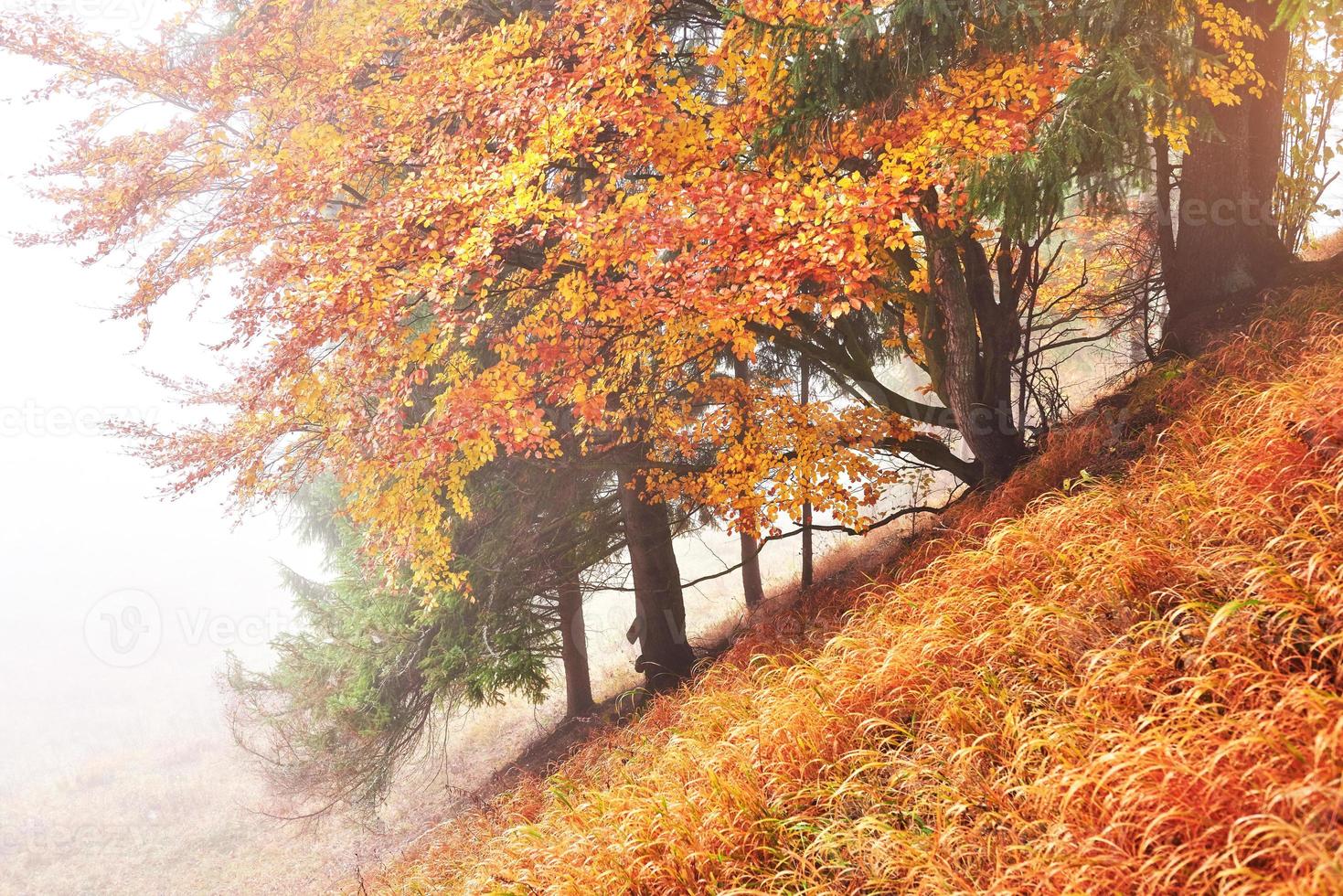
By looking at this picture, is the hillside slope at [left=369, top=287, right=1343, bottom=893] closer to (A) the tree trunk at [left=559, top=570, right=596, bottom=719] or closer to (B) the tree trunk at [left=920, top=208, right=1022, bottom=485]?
(B) the tree trunk at [left=920, top=208, right=1022, bottom=485]

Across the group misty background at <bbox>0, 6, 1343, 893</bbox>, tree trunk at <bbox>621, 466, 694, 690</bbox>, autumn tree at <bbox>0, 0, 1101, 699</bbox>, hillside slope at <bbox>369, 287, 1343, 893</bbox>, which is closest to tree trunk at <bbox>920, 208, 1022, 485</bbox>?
autumn tree at <bbox>0, 0, 1101, 699</bbox>

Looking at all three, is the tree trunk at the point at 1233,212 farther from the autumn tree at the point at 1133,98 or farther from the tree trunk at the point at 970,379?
the tree trunk at the point at 970,379

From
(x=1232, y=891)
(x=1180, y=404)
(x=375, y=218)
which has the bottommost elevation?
(x=1232, y=891)

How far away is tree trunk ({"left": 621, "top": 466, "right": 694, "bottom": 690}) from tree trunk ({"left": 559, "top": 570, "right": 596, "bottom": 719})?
149 cm

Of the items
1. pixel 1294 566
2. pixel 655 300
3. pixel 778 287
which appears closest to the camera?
pixel 1294 566

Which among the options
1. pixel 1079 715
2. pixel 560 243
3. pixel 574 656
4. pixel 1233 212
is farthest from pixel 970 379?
pixel 574 656

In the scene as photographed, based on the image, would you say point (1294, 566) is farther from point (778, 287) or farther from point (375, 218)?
point (375, 218)

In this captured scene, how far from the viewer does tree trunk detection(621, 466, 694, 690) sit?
30.7 feet

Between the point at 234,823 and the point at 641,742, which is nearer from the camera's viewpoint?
the point at 641,742

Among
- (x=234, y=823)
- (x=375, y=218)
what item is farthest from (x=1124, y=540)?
(x=234, y=823)

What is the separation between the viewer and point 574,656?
1146 centimetres

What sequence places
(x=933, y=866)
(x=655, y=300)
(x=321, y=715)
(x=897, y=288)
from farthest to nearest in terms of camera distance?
(x=321, y=715)
(x=897, y=288)
(x=655, y=300)
(x=933, y=866)

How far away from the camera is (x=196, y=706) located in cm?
2739

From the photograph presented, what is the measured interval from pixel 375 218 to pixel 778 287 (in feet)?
10.5
